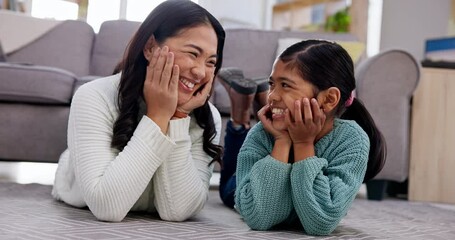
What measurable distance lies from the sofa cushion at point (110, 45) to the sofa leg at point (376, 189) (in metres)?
1.38

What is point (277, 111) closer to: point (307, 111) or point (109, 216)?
point (307, 111)

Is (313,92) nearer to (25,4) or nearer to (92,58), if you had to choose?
(92,58)

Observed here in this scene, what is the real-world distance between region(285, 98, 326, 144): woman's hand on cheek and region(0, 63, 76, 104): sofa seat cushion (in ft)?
4.07

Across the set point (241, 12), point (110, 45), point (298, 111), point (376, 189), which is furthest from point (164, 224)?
point (241, 12)

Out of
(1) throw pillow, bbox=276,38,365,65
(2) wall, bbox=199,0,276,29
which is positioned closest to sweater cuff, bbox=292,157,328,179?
(1) throw pillow, bbox=276,38,365,65

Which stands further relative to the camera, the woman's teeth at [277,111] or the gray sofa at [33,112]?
the gray sofa at [33,112]

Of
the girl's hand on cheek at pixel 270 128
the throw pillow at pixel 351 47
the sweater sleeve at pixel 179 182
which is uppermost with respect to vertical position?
the throw pillow at pixel 351 47

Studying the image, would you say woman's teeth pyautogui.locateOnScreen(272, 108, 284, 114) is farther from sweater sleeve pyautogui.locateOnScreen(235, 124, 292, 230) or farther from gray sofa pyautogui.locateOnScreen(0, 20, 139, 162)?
gray sofa pyautogui.locateOnScreen(0, 20, 139, 162)

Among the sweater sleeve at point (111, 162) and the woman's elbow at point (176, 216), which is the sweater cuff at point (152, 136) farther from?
the woman's elbow at point (176, 216)

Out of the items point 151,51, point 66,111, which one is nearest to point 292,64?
point 151,51

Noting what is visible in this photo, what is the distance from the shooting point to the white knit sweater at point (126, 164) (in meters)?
1.18

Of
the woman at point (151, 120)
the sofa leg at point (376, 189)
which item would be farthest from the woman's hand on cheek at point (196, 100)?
the sofa leg at point (376, 189)

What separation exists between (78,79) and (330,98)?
137 cm

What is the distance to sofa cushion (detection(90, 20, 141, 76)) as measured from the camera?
290 cm
